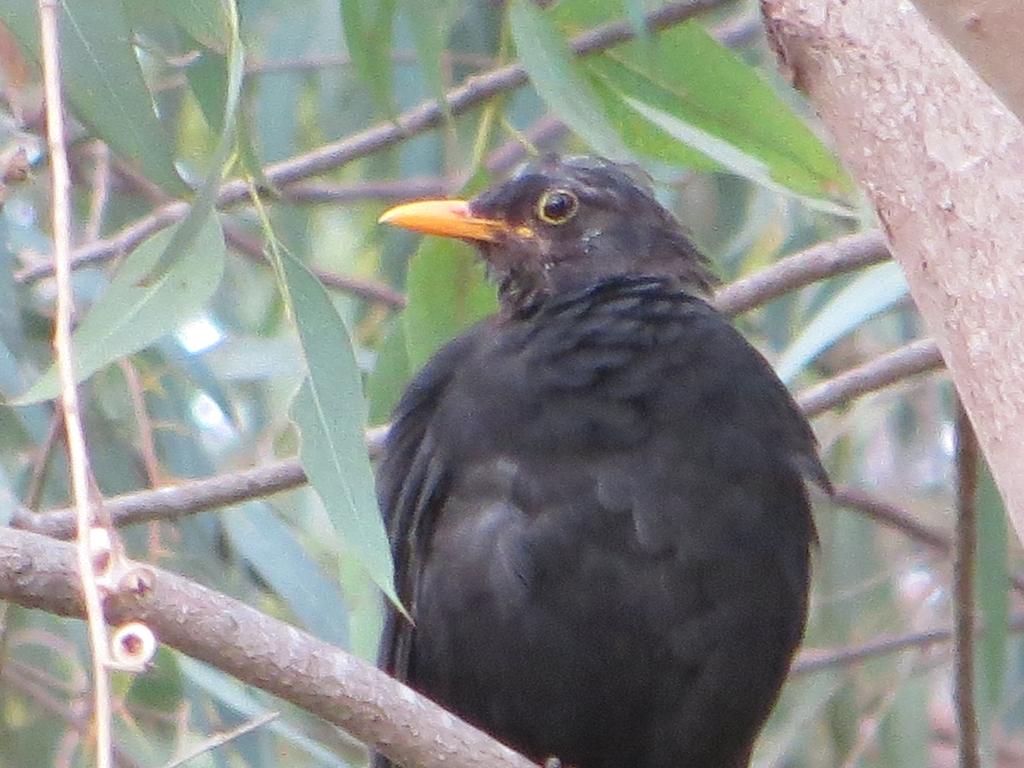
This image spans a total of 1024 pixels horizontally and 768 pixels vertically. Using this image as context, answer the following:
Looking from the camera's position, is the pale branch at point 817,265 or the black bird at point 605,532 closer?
the black bird at point 605,532

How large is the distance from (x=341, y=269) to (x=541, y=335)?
3087 mm

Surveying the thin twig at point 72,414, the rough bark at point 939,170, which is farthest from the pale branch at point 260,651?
the rough bark at point 939,170

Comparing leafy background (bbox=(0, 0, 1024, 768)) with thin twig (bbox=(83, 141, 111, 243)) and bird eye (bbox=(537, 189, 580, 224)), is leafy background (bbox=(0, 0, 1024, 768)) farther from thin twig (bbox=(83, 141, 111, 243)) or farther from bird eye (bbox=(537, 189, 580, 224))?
bird eye (bbox=(537, 189, 580, 224))

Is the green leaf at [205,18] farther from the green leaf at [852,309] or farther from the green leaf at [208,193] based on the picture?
the green leaf at [852,309]

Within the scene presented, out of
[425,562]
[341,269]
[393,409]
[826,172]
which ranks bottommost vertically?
[425,562]

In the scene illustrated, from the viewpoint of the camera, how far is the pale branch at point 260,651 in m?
2.13

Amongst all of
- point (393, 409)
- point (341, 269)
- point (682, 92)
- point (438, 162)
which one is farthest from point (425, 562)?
point (341, 269)

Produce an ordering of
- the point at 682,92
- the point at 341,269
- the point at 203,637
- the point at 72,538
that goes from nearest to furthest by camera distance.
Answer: the point at 203,637, the point at 72,538, the point at 682,92, the point at 341,269

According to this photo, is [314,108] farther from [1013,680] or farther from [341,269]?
[1013,680]

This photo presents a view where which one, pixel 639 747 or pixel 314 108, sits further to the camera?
pixel 314 108

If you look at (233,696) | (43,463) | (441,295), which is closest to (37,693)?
(233,696)

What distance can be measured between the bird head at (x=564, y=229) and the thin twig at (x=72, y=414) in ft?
5.70

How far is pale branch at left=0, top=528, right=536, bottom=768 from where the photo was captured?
2.13m

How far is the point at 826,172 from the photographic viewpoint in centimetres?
375
